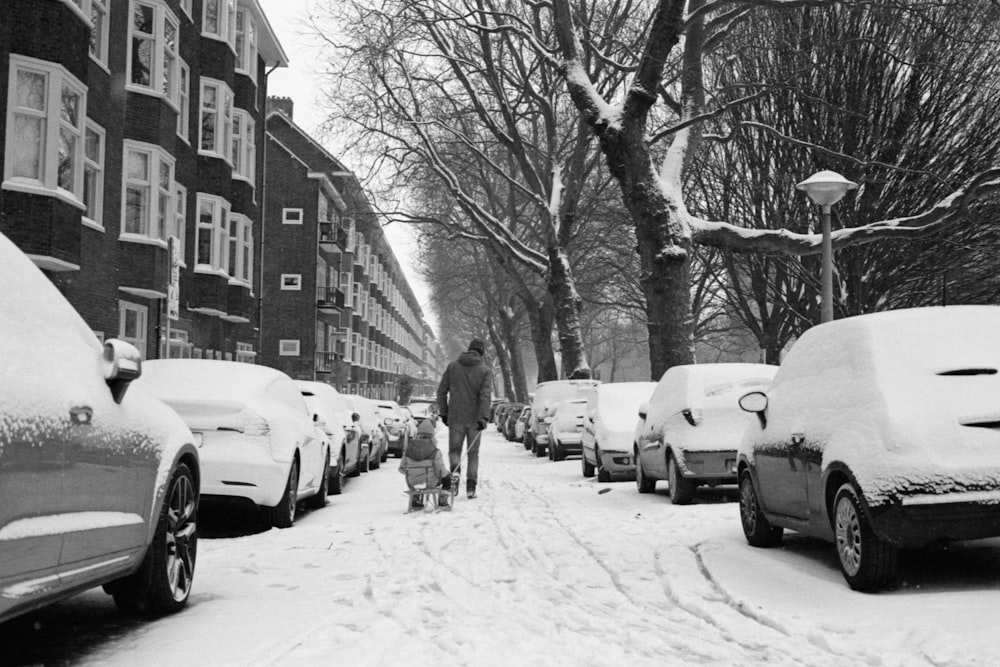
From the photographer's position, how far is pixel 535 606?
21.1ft

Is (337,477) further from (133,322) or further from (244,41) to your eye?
(244,41)

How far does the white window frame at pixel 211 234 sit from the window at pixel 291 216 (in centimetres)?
2603

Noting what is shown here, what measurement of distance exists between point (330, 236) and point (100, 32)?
36.3 metres

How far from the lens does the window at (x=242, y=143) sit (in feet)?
113

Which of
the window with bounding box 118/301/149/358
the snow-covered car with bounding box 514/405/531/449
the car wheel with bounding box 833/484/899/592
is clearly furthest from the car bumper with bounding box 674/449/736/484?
the snow-covered car with bounding box 514/405/531/449

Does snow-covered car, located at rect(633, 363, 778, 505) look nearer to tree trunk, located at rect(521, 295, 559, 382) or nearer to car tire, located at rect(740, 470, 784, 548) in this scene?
car tire, located at rect(740, 470, 784, 548)

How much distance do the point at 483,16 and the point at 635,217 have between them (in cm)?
1161

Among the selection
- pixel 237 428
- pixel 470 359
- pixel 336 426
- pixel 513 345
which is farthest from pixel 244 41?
pixel 237 428

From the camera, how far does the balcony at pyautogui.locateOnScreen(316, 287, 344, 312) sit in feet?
190

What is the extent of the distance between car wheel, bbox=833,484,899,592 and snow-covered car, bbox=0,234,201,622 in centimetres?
396

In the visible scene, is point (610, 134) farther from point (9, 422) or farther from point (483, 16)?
point (9, 422)

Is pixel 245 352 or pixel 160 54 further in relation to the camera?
pixel 245 352

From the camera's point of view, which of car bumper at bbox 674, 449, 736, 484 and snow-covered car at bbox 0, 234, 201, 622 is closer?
snow-covered car at bbox 0, 234, 201, 622

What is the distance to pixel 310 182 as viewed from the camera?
57688mm
